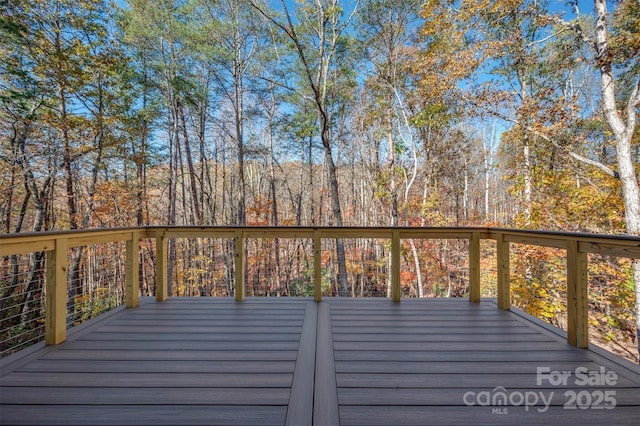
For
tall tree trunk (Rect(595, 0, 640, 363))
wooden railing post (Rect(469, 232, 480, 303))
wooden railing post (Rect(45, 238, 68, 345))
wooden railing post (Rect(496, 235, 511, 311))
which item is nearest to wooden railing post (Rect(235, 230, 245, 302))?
wooden railing post (Rect(45, 238, 68, 345))

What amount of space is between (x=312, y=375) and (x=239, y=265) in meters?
1.63

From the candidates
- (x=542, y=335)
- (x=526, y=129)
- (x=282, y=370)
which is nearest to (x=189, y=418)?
(x=282, y=370)

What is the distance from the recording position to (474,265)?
2.94 m

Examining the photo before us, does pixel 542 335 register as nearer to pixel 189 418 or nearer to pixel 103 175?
pixel 189 418

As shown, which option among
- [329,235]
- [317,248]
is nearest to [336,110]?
[329,235]

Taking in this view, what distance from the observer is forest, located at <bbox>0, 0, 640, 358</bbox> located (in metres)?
5.63

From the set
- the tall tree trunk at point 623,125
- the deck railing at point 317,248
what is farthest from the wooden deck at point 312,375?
the tall tree trunk at point 623,125

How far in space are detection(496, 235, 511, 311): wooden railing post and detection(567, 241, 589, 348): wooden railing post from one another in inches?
27.8

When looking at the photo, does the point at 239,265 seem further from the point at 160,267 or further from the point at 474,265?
Result: the point at 474,265

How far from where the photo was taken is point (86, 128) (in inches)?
247

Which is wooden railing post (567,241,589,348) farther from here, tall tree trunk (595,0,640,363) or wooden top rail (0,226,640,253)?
tall tree trunk (595,0,640,363)

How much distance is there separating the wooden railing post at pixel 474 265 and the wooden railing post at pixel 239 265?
99.0 inches

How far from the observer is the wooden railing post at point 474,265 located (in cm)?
291

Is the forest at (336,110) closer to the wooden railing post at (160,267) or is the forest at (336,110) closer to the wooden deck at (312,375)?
the wooden railing post at (160,267)
